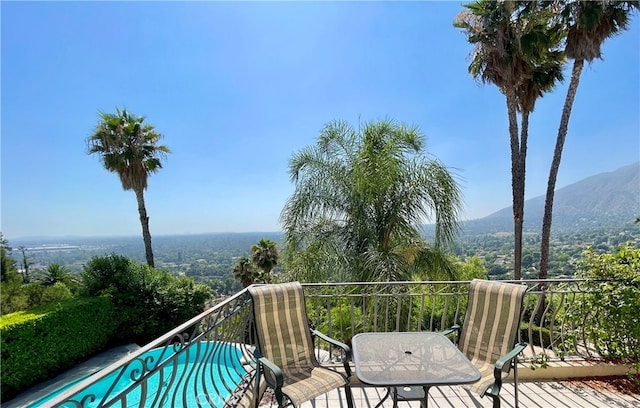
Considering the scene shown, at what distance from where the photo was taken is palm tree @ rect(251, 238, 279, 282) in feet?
60.7

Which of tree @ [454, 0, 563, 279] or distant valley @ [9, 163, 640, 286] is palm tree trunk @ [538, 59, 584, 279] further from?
tree @ [454, 0, 563, 279]

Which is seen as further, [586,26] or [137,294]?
[137,294]

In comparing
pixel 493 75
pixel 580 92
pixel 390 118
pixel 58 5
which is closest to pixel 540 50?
pixel 493 75

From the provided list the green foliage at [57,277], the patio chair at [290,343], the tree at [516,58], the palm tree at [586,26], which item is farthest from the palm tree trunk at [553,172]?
the green foliage at [57,277]

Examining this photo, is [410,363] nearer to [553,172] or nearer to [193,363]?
[193,363]

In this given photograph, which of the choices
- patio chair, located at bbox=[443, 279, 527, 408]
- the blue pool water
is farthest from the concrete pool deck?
patio chair, located at bbox=[443, 279, 527, 408]

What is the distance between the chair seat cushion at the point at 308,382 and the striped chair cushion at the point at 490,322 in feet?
3.97

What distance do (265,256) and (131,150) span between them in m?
8.98

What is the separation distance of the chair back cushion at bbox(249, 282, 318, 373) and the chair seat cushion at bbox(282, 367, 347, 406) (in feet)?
0.31

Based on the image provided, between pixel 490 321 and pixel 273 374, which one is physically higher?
pixel 490 321

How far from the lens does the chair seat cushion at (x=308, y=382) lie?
7.29ft

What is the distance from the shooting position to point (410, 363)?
→ 2.20m

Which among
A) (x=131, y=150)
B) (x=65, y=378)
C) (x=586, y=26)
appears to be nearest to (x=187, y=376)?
(x=65, y=378)

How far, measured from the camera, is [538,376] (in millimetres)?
3240
